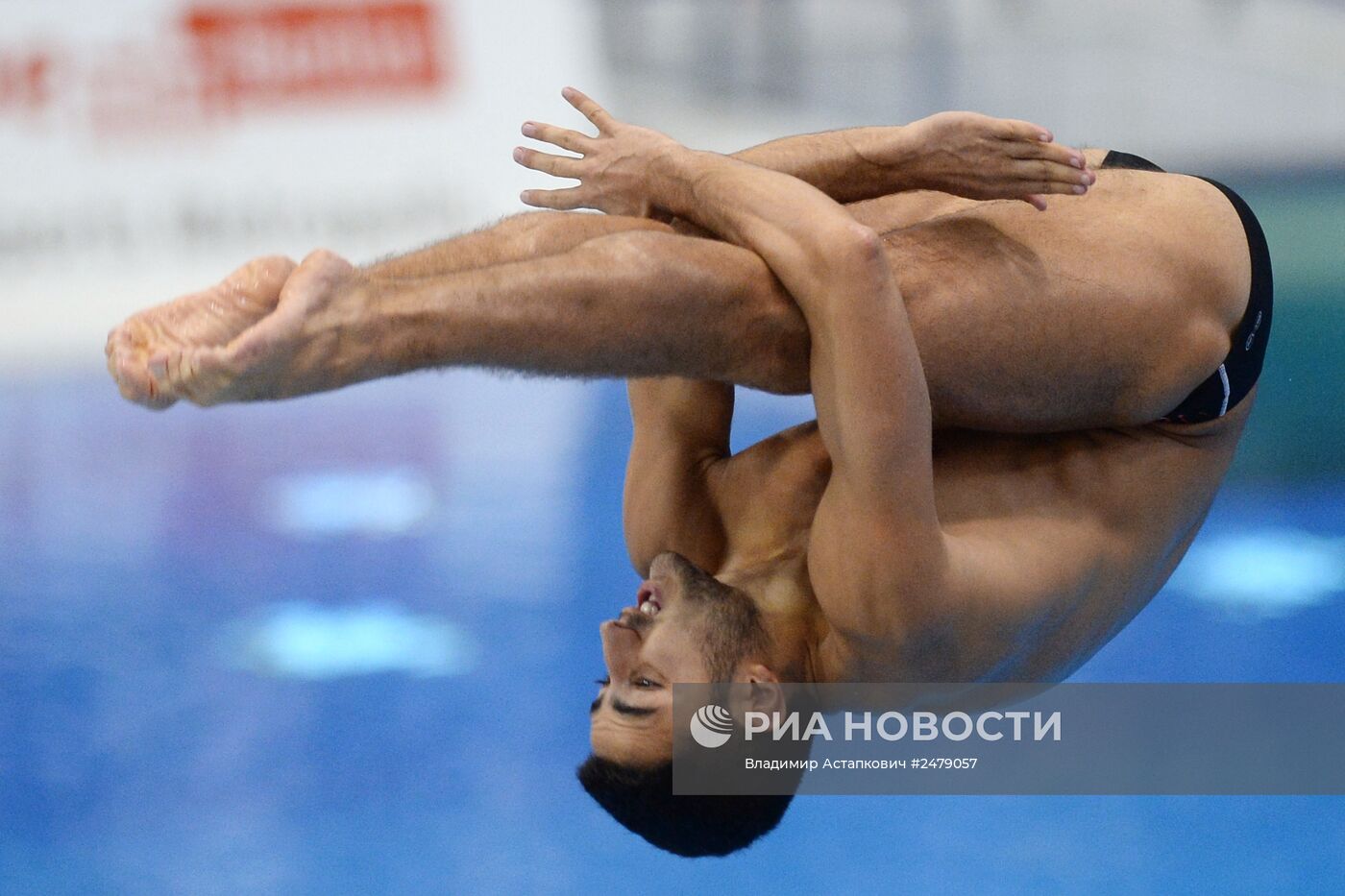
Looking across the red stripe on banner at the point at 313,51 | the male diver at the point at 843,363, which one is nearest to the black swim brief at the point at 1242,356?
the male diver at the point at 843,363

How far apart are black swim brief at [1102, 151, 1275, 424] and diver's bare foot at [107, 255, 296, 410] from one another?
1248 mm

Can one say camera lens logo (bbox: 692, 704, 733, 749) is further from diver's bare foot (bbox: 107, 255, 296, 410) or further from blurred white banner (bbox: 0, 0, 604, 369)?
blurred white banner (bbox: 0, 0, 604, 369)

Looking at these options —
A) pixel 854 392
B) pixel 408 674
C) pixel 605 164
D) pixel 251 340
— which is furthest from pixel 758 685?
pixel 408 674

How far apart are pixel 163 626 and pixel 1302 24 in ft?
15.9

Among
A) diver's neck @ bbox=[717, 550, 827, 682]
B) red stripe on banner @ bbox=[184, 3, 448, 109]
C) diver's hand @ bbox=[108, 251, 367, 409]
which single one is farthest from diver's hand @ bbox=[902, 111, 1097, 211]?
red stripe on banner @ bbox=[184, 3, 448, 109]

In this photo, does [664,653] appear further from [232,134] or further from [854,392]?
[232,134]

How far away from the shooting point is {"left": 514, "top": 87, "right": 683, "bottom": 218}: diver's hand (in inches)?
84.1

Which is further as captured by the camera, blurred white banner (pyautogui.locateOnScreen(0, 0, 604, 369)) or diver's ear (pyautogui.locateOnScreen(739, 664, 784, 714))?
blurred white banner (pyautogui.locateOnScreen(0, 0, 604, 369))

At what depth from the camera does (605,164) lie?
2201 millimetres

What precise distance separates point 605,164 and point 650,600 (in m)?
0.62

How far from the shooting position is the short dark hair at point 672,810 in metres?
2.16

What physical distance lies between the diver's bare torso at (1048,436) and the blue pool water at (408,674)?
2.95ft

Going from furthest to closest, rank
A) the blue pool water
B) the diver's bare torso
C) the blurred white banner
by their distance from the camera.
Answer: the blurred white banner
the blue pool water
the diver's bare torso

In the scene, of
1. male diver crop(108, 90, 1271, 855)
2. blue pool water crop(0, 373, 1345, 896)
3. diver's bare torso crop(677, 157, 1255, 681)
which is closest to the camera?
male diver crop(108, 90, 1271, 855)
